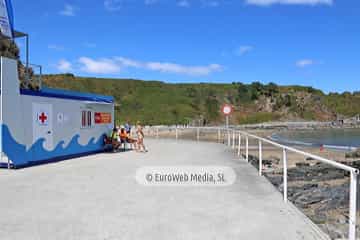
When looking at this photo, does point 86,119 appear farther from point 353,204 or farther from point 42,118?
point 353,204

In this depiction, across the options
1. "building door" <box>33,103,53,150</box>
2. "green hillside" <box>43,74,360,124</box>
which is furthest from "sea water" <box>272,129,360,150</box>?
"green hillside" <box>43,74,360,124</box>

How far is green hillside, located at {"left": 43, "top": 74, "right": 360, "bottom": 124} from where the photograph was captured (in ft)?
304

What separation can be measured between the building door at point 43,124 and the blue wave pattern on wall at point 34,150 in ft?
0.53

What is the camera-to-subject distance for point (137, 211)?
6.04m

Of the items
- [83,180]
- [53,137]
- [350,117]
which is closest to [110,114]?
[53,137]

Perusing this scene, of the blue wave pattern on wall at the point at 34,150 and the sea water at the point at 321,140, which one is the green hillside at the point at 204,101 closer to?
the sea water at the point at 321,140

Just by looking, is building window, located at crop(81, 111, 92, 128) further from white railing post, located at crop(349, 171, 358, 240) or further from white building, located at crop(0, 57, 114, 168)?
white railing post, located at crop(349, 171, 358, 240)

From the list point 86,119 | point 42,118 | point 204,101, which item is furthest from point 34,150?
point 204,101

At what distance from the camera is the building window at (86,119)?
15.0 metres

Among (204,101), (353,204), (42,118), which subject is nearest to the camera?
(353,204)

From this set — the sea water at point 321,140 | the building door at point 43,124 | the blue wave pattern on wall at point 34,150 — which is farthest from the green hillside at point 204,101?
the building door at point 43,124

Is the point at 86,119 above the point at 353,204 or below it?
above

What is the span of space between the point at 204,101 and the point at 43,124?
92.8 meters

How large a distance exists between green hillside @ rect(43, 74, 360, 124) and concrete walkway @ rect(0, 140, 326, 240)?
247 feet
